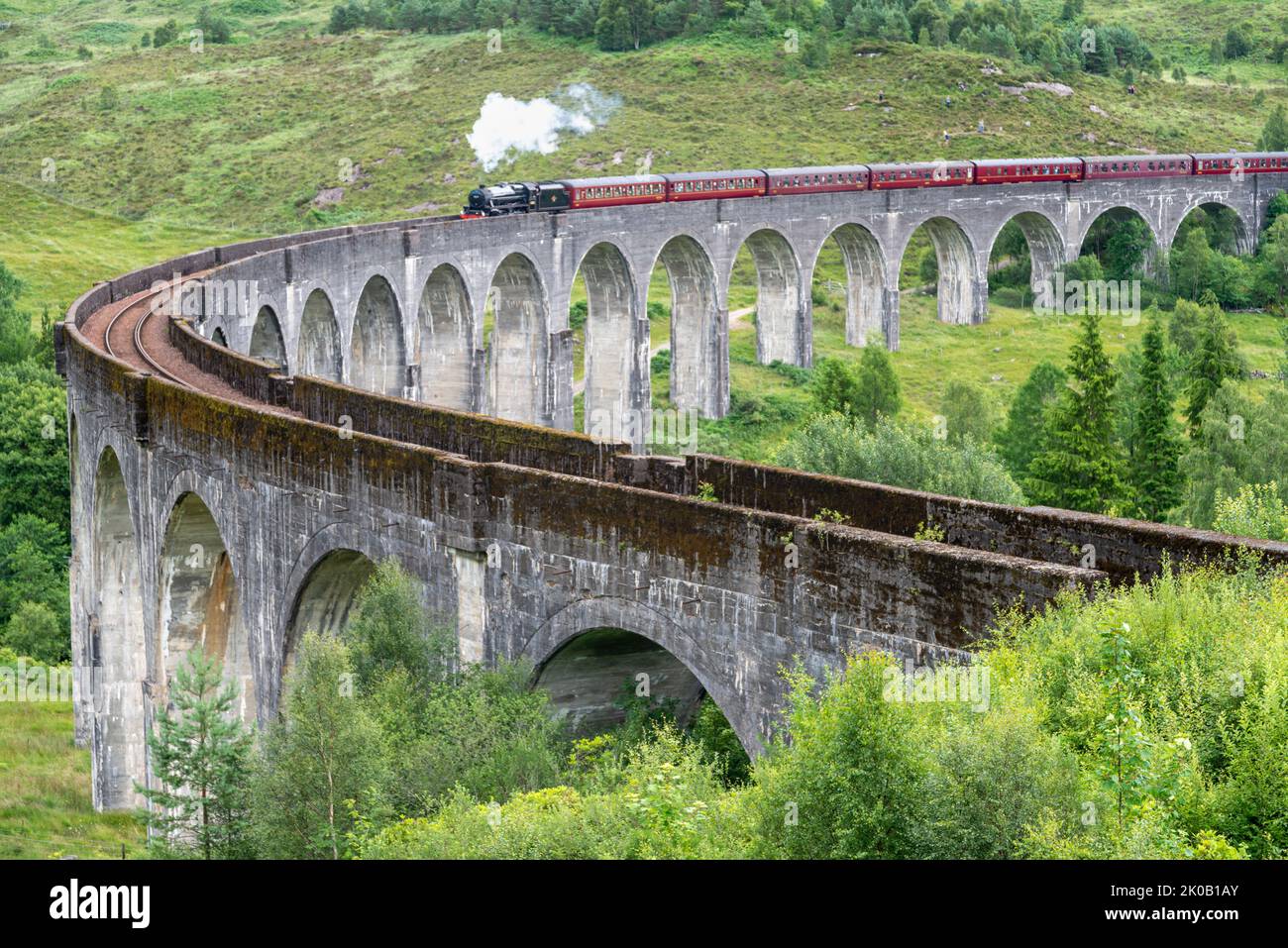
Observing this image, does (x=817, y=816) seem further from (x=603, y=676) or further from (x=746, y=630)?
(x=603, y=676)

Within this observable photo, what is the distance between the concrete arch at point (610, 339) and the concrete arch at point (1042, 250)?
83.4 feet

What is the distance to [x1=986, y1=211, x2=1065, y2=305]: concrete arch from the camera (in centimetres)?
8800

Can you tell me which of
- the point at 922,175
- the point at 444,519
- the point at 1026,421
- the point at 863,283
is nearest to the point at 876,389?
the point at 1026,421

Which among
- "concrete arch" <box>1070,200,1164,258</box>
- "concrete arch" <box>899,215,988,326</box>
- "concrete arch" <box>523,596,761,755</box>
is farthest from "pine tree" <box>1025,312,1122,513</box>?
"concrete arch" <box>1070,200,1164,258</box>

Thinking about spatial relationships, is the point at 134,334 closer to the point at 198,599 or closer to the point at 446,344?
the point at 198,599

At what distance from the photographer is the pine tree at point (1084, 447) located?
1986 inches

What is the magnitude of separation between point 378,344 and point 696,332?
17.3 metres

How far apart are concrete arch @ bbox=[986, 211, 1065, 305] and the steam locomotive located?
2.57 m

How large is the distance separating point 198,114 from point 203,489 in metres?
87.9

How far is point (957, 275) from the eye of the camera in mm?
85125

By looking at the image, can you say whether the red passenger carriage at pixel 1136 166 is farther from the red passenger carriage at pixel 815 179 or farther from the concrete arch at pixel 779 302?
the concrete arch at pixel 779 302

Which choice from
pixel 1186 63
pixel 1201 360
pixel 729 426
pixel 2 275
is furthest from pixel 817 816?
pixel 1186 63

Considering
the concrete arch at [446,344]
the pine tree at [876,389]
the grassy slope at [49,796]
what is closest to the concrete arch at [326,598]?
the grassy slope at [49,796]
